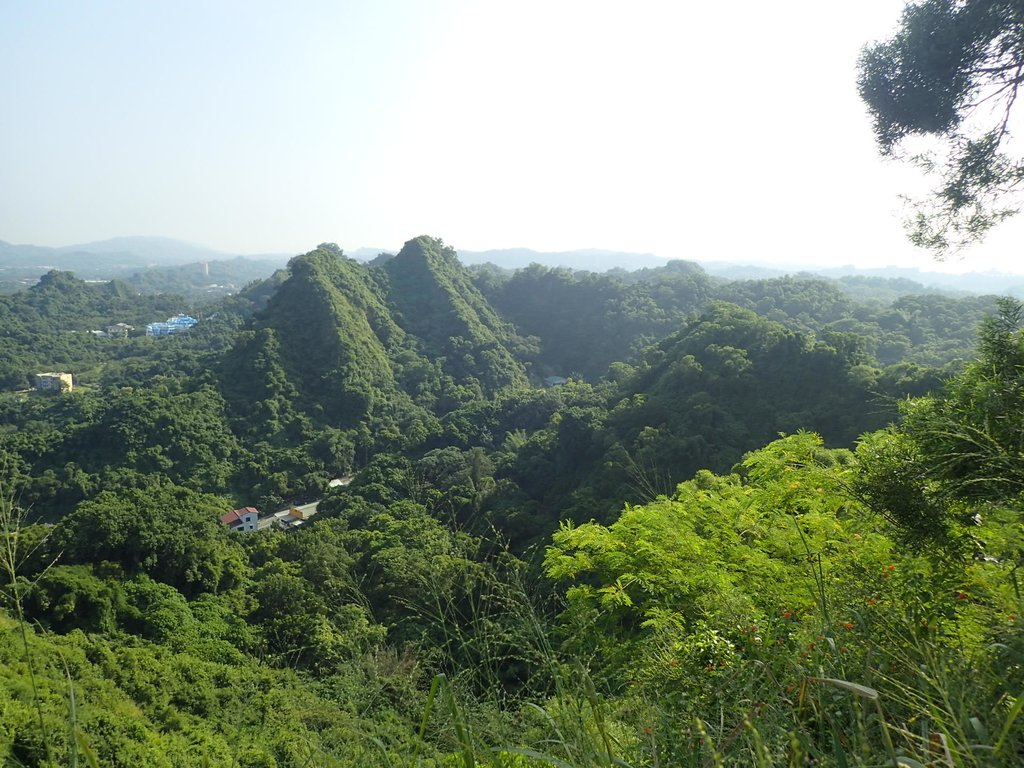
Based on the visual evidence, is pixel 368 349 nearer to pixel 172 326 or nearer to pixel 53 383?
pixel 53 383

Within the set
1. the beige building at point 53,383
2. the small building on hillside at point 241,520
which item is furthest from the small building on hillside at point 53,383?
the small building on hillside at point 241,520

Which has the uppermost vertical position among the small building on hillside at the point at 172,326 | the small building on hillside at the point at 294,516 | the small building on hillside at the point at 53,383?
the small building on hillside at the point at 172,326

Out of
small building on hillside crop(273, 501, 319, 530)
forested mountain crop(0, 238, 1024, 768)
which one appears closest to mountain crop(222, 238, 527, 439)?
forested mountain crop(0, 238, 1024, 768)

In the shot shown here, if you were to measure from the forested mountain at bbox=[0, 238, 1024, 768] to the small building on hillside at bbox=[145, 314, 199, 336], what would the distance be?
6583mm

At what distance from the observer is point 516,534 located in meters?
14.5

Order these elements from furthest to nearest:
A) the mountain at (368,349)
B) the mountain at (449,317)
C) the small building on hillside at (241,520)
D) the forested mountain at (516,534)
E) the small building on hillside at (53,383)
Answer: the mountain at (449,317) → the small building on hillside at (53,383) → the mountain at (368,349) → the small building on hillside at (241,520) → the forested mountain at (516,534)

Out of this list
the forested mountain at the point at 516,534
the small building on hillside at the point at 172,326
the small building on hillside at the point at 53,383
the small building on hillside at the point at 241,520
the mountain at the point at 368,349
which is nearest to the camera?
the forested mountain at the point at 516,534

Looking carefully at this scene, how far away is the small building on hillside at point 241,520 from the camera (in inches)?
690

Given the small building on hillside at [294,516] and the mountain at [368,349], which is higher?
the mountain at [368,349]

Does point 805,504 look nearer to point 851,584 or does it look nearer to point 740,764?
point 851,584

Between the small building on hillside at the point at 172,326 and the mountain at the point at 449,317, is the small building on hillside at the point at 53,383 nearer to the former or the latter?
the small building on hillside at the point at 172,326

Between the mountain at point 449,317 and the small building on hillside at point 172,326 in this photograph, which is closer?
the mountain at point 449,317

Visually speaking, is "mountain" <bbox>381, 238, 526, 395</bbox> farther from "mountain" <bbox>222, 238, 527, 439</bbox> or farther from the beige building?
the beige building

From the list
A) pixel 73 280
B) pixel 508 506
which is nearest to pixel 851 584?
pixel 508 506
